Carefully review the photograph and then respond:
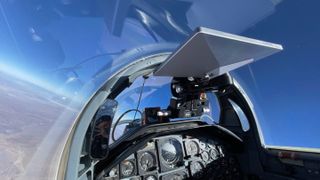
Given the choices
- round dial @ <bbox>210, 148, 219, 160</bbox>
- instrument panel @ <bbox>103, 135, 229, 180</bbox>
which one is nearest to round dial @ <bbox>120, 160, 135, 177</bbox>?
instrument panel @ <bbox>103, 135, 229, 180</bbox>

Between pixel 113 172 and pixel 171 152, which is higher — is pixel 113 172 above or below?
below

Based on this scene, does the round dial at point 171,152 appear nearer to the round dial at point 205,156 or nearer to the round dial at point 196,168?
the round dial at point 196,168

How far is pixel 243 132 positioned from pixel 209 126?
0.46 metres

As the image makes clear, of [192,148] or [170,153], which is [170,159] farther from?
[192,148]

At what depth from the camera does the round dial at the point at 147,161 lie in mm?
2453

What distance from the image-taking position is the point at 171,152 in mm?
2648

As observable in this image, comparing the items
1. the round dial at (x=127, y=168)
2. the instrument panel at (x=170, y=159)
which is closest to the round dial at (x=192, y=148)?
the instrument panel at (x=170, y=159)

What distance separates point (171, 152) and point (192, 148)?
0.26 m

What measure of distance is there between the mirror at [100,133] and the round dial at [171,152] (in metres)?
0.90

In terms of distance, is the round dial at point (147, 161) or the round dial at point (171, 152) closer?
the round dial at point (147, 161)

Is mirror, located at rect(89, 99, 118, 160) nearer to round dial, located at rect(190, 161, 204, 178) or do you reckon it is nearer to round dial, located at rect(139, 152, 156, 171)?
round dial, located at rect(139, 152, 156, 171)

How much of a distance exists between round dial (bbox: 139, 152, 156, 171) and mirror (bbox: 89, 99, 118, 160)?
71 cm

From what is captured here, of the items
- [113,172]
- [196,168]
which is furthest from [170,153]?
[113,172]

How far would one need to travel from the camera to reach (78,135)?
5.10 ft
